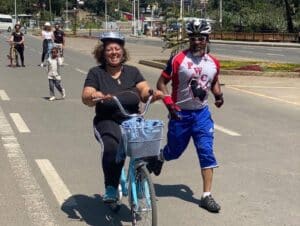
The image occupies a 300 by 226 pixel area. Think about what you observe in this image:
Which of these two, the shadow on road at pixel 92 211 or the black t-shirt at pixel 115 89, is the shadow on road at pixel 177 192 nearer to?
the shadow on road at pixel 92 211

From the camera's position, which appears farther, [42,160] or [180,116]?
[42,160]

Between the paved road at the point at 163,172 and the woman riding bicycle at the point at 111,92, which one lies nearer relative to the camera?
the woman riding bicycle at the point at 111,92

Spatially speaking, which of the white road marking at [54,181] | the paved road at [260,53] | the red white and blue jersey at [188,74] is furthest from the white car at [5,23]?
the red white and blue jersey at [188,74]

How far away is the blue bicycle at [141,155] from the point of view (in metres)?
4.53

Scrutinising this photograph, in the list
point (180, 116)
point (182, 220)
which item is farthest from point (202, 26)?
point (182, 220)

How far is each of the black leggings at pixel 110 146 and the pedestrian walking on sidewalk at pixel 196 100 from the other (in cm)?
75

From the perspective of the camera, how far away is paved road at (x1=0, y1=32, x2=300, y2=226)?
562 centimetres

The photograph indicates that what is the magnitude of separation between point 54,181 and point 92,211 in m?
1.24

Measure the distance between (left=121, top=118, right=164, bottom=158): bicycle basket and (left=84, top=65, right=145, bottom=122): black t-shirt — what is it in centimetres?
52

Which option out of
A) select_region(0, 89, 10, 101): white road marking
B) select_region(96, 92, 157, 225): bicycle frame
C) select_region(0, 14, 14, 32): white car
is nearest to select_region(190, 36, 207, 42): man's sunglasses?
select_region(96, 92, 157, 225): bicycle frame

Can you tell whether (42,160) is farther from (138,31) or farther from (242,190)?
(138,31)

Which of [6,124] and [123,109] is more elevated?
[123,109]

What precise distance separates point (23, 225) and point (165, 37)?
18633mm

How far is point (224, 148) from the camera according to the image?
886 cm
